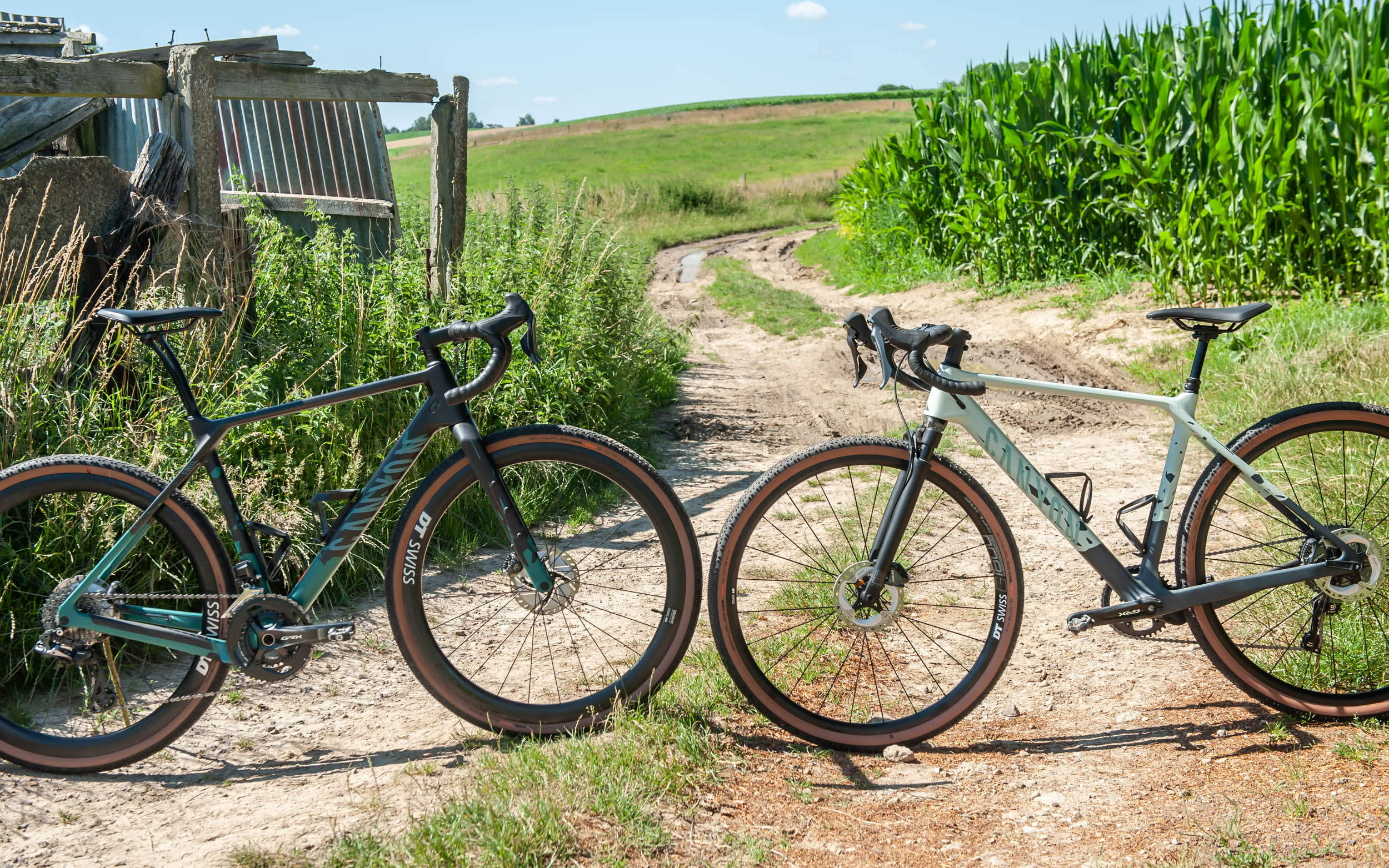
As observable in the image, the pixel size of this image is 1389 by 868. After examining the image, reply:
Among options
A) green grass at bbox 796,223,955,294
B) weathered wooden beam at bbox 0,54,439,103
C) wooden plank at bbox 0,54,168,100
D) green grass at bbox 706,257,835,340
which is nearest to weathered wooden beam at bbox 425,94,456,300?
weathered wooden beam at bbox 0,54,439,103

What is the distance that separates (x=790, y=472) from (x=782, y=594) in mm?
1498

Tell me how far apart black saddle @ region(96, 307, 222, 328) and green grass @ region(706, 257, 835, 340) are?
8.84 meters

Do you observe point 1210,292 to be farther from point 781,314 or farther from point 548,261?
point 548,261

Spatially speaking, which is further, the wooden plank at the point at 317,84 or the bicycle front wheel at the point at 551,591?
the wooden plank at the point at 317,84

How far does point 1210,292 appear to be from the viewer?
9.84m

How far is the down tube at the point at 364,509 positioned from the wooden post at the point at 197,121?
292 centimetres

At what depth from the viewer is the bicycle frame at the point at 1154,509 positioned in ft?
10.4

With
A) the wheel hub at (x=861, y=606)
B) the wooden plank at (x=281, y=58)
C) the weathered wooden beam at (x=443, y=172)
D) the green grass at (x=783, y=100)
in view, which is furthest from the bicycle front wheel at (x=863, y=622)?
the green grass at (x=783, y=100)

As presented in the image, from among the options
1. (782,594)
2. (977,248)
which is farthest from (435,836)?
(977,248)

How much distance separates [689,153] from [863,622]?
202 feet

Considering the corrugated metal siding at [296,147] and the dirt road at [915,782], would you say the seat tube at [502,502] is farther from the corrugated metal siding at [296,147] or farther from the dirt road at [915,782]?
the corrugated metal siding at [296,147]

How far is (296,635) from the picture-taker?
→ 3.18 m

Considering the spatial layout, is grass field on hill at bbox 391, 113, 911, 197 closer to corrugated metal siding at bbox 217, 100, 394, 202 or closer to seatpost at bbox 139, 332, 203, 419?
corrugated metal siding at bbox 217, 100, 394, 202

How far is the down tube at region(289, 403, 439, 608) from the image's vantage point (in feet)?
10.6
